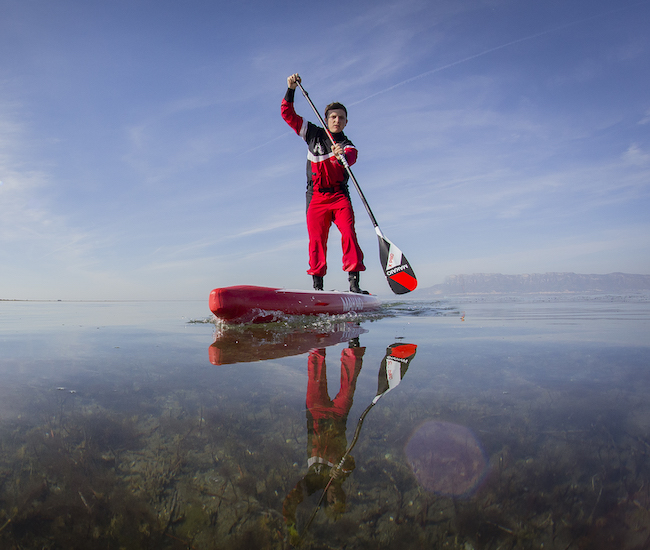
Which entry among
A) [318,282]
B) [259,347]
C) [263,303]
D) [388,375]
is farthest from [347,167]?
[388,375]

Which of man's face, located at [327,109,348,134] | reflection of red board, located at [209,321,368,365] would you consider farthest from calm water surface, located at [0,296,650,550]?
man's face, located at [327,109,348,134]

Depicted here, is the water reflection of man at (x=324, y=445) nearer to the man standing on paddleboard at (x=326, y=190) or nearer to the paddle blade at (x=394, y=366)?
the paddle blade at (x=394, y=366)

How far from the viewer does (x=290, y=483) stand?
0.85 meters

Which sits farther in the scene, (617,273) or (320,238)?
(617,273)

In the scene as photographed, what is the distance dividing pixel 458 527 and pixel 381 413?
1.80 feet

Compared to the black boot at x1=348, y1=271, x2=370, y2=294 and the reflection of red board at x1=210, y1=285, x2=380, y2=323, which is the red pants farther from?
the reflection of red board at x1=210, y1=285, x2=380, y2=323

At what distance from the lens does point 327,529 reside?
28.1 inches

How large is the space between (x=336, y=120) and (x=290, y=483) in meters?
6.72

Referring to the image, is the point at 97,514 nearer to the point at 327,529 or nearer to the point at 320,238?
the point at 327,529

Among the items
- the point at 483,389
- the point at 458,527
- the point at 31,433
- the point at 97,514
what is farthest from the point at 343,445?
the point at 31,433

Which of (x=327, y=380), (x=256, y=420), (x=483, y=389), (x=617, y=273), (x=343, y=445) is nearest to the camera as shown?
(x=343, y=445)

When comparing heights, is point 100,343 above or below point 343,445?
above

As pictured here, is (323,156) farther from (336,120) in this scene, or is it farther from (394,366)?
(394,366)

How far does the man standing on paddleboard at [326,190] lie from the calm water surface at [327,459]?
495 centimetres
